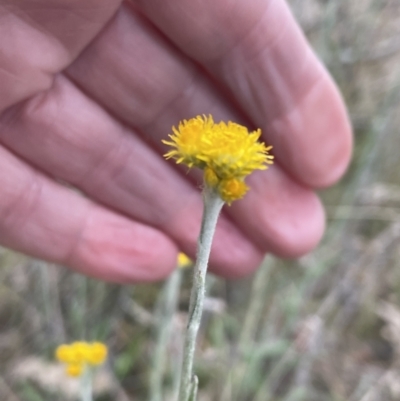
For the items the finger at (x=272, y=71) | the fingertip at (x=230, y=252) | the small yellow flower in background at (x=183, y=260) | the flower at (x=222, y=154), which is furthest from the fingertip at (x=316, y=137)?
the flower at (x=222, y=154)

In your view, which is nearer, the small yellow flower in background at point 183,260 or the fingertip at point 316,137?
the fingertip at point 316,137

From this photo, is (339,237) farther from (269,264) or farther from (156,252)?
(156,252)

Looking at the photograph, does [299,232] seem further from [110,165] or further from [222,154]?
[222,154]

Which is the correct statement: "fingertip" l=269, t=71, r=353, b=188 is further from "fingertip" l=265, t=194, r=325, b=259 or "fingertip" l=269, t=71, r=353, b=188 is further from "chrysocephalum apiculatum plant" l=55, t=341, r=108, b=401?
"chrysocephalum apiculatum plant" l=55, t=341, r=108, b=401

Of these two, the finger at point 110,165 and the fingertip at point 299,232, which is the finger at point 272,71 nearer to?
the fingertip at point 299,232

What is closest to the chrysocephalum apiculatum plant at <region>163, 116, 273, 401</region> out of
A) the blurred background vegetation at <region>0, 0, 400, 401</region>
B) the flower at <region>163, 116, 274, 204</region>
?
the flower at <region>163, 116, 274, 204</region>

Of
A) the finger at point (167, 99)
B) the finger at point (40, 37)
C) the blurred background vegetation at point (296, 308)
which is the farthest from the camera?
the blurred background vegetation at point (296, 308)

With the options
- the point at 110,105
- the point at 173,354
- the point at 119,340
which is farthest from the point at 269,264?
the point at 110,105

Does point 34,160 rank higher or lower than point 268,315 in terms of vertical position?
higher
